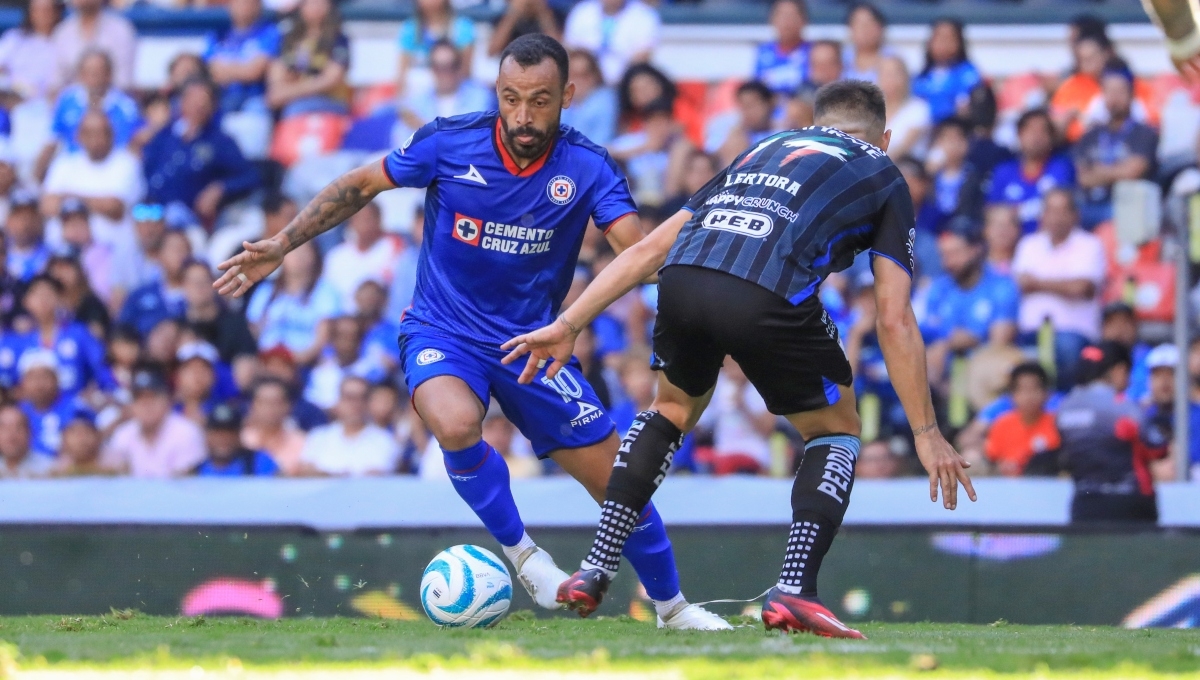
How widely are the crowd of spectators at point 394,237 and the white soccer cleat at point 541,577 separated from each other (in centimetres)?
349

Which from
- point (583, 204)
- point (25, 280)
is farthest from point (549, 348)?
point (25, 280)

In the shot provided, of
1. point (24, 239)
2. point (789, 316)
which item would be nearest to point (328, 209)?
point (789, 316)

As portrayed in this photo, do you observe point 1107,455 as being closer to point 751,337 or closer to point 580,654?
point 751,337

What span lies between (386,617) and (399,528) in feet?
1.54

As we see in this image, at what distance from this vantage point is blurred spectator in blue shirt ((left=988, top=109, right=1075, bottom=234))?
10750 mm

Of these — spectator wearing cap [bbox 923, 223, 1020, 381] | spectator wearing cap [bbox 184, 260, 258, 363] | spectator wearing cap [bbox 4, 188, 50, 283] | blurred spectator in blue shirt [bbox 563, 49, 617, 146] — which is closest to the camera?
spectator wearing cap [bbox 923, 223, 1020, 381]

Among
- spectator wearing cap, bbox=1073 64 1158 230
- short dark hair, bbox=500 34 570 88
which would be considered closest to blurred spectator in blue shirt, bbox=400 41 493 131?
spectator wearing cap, bbox=1073 64 1158 230

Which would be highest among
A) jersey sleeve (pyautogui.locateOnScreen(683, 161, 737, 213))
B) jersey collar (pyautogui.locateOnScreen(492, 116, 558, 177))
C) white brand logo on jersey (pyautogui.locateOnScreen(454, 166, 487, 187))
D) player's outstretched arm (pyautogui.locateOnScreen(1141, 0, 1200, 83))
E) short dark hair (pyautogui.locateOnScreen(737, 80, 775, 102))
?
short dark hair (pyautogui.locateOnScreen(737, 80, 775, 102))

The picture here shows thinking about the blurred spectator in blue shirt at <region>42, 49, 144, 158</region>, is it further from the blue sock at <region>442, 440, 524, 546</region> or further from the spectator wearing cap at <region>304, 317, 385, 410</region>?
the blue sock at <region>442, 440, 524, 546</region>

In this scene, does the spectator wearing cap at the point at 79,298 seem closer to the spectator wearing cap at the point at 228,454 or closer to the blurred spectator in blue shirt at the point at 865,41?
the spectator wearing cap at the point at 228,454

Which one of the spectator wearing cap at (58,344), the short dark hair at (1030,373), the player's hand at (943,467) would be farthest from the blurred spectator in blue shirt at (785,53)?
the player's hand at (943,467)

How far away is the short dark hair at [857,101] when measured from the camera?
5551 mm

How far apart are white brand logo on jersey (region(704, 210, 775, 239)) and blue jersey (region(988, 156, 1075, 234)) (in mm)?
6028

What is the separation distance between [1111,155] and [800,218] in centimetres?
639
